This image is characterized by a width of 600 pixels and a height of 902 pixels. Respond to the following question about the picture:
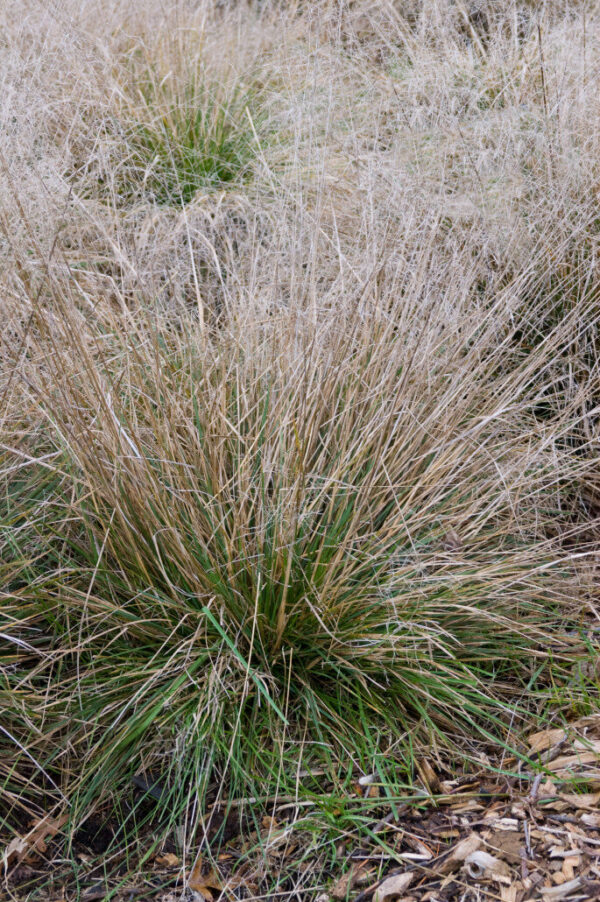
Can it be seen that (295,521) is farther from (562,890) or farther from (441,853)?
(562,890)

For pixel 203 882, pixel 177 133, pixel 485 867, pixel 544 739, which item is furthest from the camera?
pixel 177 133

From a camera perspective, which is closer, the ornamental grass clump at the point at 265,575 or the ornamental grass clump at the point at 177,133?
the ornamental grass clump at the point at 265,575

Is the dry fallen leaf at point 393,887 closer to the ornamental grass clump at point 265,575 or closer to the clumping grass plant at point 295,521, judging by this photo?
the clumping grass plant at point 295,521

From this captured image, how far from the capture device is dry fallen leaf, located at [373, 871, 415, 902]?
1693 millimetres

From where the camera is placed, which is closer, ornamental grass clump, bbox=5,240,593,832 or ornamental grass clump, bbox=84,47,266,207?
ornamental grass clump, bbox=5,240,593,832

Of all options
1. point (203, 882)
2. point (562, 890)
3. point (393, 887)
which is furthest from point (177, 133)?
point (562, 890)

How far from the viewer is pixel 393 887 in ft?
5.59

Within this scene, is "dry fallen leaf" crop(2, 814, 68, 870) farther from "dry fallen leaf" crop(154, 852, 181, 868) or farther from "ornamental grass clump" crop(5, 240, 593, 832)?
"dry fallen leaf" crop(154, 852, 181, 868)

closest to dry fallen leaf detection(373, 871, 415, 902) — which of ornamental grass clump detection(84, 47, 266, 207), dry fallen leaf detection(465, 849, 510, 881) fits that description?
dry fallen leaf detection(465, 849, 510, 881)

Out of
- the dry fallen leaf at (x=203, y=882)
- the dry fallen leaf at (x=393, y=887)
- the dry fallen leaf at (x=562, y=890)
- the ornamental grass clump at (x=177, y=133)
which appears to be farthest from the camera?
the ornamental grass clump at (x=177, y=133)

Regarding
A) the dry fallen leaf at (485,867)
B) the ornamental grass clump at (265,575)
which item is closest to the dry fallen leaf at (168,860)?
A: the ornamental grass clump at (265,575)

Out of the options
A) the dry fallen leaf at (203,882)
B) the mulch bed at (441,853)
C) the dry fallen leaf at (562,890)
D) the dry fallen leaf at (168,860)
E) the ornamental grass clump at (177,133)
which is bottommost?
the dry fallen leaf at (168,860)

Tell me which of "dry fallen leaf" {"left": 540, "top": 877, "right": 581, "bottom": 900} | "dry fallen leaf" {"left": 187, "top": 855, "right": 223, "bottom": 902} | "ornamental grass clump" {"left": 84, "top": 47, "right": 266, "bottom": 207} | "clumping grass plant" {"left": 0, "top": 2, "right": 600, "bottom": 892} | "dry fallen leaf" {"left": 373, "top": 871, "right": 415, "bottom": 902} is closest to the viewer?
"dry fallen leaf" {"left": 540, "top": 877, "right": 581, "bottom": 900}

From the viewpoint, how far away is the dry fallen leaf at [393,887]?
66.7 inches
